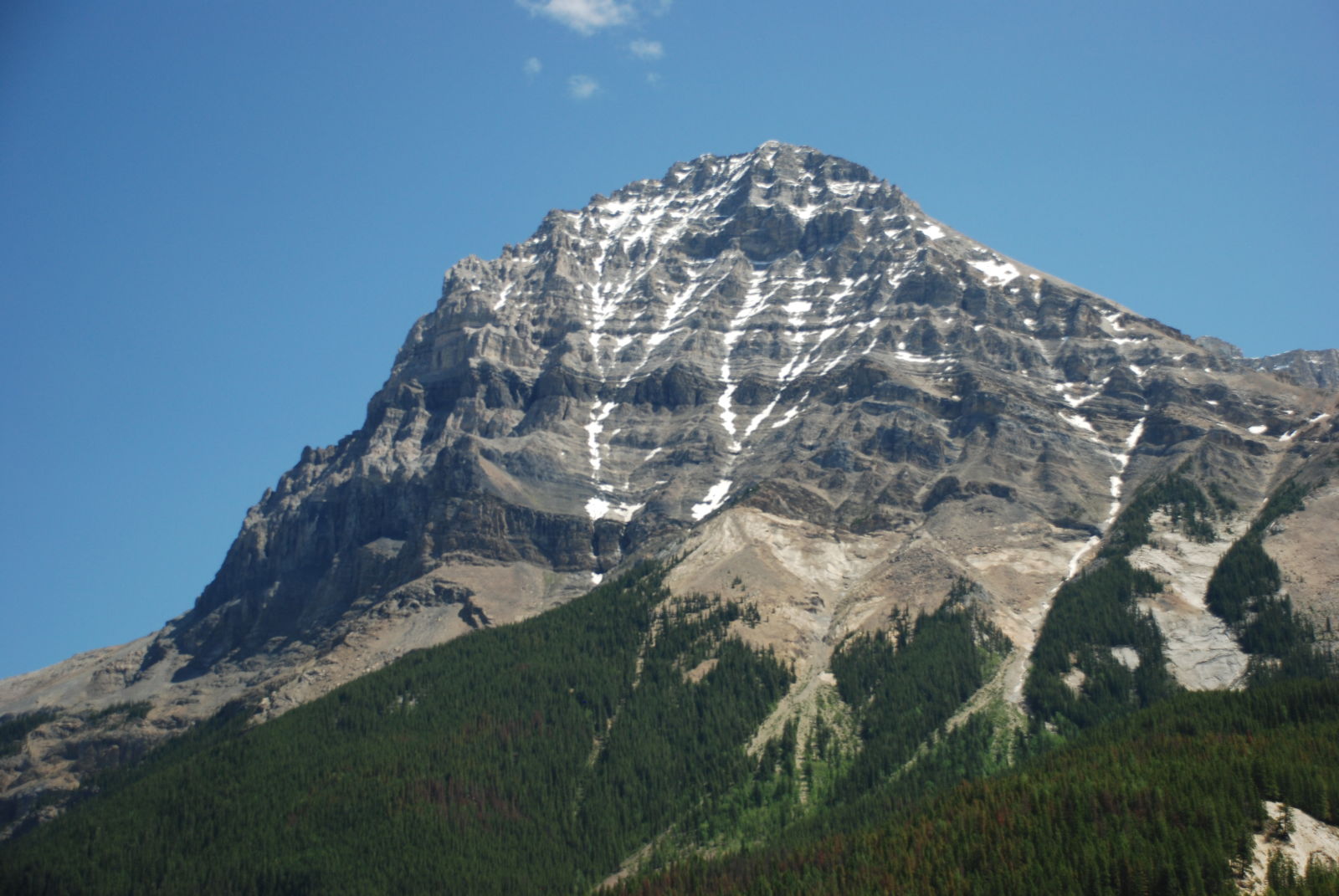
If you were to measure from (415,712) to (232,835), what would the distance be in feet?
108

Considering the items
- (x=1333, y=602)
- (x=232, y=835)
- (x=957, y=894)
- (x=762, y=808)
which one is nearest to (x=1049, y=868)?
(x=957, y=894)

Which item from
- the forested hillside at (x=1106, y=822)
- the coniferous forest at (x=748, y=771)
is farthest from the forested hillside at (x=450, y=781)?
the forested hillside at (x=1106, y=822)

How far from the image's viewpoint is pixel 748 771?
15712cm

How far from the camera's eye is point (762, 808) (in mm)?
149000

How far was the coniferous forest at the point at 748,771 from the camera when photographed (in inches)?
4134

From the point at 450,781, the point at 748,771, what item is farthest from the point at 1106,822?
the point at 450,781

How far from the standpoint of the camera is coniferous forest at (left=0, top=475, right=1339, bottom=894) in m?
105

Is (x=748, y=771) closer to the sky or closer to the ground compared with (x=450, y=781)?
closer to the ground

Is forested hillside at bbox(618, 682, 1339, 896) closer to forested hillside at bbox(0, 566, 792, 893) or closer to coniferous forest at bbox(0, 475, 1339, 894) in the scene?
coniferous forest at bbox(0, 475, 1339, 894)

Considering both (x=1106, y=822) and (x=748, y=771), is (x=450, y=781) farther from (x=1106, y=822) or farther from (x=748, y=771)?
(x=1106, y=822)

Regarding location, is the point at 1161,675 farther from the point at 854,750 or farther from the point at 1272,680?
the point at 854,750

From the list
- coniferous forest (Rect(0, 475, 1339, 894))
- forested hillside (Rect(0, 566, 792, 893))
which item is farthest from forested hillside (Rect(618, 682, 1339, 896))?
forested hillside (Rect(0, 566, 792, 893))

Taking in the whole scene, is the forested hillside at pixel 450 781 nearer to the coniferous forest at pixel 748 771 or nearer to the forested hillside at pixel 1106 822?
the coniferous forest at pixel 748 771

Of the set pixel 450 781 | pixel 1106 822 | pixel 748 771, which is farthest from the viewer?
pixel 450 781
